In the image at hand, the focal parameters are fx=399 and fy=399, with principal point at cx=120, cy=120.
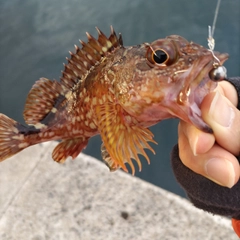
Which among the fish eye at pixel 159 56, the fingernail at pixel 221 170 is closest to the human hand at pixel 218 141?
the fingernail at pixel 221 170

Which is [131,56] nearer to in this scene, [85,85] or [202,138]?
[85,85]

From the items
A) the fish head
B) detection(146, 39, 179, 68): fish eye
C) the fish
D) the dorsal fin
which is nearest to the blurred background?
the fish

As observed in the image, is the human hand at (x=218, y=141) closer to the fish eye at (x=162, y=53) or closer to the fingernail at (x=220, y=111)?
the fingernail at (x=220, y=111)

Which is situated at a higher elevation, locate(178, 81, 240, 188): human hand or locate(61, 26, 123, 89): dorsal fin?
locate(61, 26, 123, 89): dorsal fin

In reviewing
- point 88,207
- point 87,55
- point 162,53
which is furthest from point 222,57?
point 88,207

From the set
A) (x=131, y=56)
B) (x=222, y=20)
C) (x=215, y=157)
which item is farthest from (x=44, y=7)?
(x=215, y=157)

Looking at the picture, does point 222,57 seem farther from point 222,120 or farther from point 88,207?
point 88,207

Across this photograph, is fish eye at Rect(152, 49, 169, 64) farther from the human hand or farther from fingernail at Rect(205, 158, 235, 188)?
fingernail at Rect(205, 158, 235, 188)
